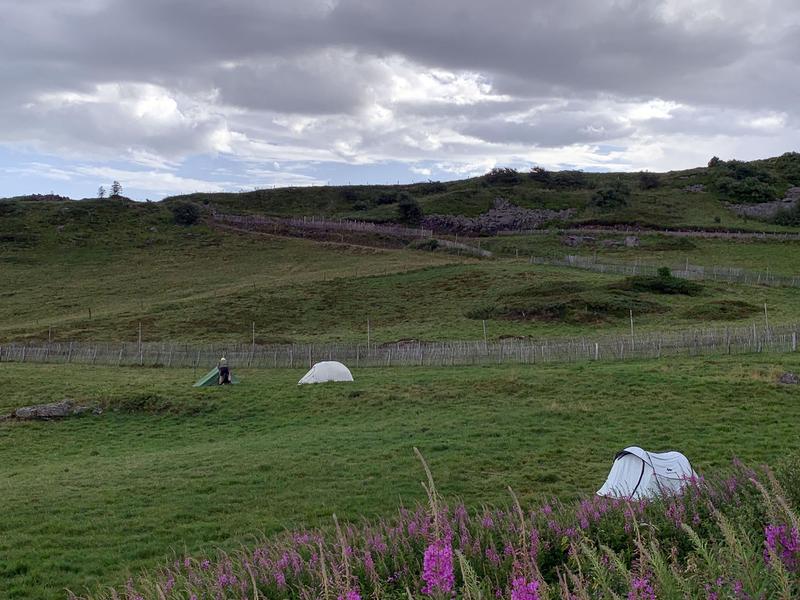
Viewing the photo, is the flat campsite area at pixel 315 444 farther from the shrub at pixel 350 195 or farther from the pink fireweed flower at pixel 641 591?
the shrub at pixel 350 195

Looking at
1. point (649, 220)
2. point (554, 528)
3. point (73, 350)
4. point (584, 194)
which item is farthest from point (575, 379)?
point (584, 194)

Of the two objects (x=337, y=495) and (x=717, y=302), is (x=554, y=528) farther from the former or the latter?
(x=717, y=302)

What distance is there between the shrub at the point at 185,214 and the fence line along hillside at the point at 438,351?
5405cm

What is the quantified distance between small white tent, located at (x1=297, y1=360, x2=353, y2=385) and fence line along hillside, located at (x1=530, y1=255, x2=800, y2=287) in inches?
1281

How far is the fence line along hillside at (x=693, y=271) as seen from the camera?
4806cm

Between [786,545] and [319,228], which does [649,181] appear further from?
[786,545]

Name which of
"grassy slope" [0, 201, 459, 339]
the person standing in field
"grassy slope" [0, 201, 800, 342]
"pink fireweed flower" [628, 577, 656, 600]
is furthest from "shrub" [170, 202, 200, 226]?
"pink fireweed flower" [628, 577, 656, 600]

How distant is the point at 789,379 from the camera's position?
2172 cm

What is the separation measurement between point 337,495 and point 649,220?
7569 centimetres

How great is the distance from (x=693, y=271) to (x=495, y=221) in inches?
1747

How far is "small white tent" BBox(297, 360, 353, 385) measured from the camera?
Result: 89.8 ft

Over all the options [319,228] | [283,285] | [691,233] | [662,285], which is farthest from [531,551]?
[319,228]

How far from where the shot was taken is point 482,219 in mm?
94938

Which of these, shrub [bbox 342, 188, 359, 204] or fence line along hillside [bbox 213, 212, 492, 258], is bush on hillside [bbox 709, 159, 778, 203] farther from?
shrub [bbox 342, 188, 359, 204]
